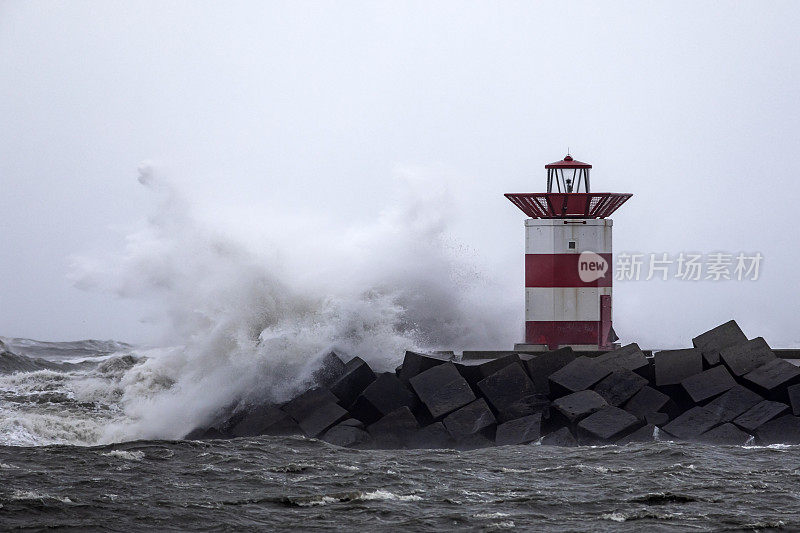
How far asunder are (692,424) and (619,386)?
2.56 ft

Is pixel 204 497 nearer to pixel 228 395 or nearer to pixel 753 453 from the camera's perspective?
pixel 228 395

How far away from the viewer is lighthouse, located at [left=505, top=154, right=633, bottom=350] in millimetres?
11578

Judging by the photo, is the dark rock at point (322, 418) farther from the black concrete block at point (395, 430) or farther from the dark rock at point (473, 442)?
the dark rock at point (473, 442)

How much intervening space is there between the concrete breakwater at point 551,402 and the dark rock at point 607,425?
0.03 feet

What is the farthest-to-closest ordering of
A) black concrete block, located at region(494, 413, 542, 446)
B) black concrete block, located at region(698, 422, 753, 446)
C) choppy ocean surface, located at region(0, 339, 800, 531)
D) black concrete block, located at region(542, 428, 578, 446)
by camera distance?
1. black concrete block, located at region(494, 413, 542, 446)
2. black concrete block, located at region(542, 428, 578, 446)
3. black concrete block, located at region(698, 422, 753, 446)
4. choppy ocean surface, located at region(0, 339, 800, 531)

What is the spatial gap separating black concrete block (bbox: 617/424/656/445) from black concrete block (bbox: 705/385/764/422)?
2.09 ft

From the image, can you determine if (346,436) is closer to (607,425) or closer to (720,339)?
(607,425)

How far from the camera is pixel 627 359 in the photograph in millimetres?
10320

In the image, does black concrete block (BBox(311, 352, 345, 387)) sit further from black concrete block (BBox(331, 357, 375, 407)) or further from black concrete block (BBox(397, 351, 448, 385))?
black concrete block (BBox(397, 351, 448, 385))

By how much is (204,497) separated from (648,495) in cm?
285

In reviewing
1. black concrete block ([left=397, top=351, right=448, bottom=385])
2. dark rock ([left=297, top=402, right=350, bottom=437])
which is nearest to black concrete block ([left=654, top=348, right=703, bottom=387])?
black concrete block ([left=397, top=351, right=448, bottom=385])

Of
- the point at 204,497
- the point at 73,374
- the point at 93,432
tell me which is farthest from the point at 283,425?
the point at 73,374

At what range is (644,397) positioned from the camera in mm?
9828

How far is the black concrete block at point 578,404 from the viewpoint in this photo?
947 centimetres
